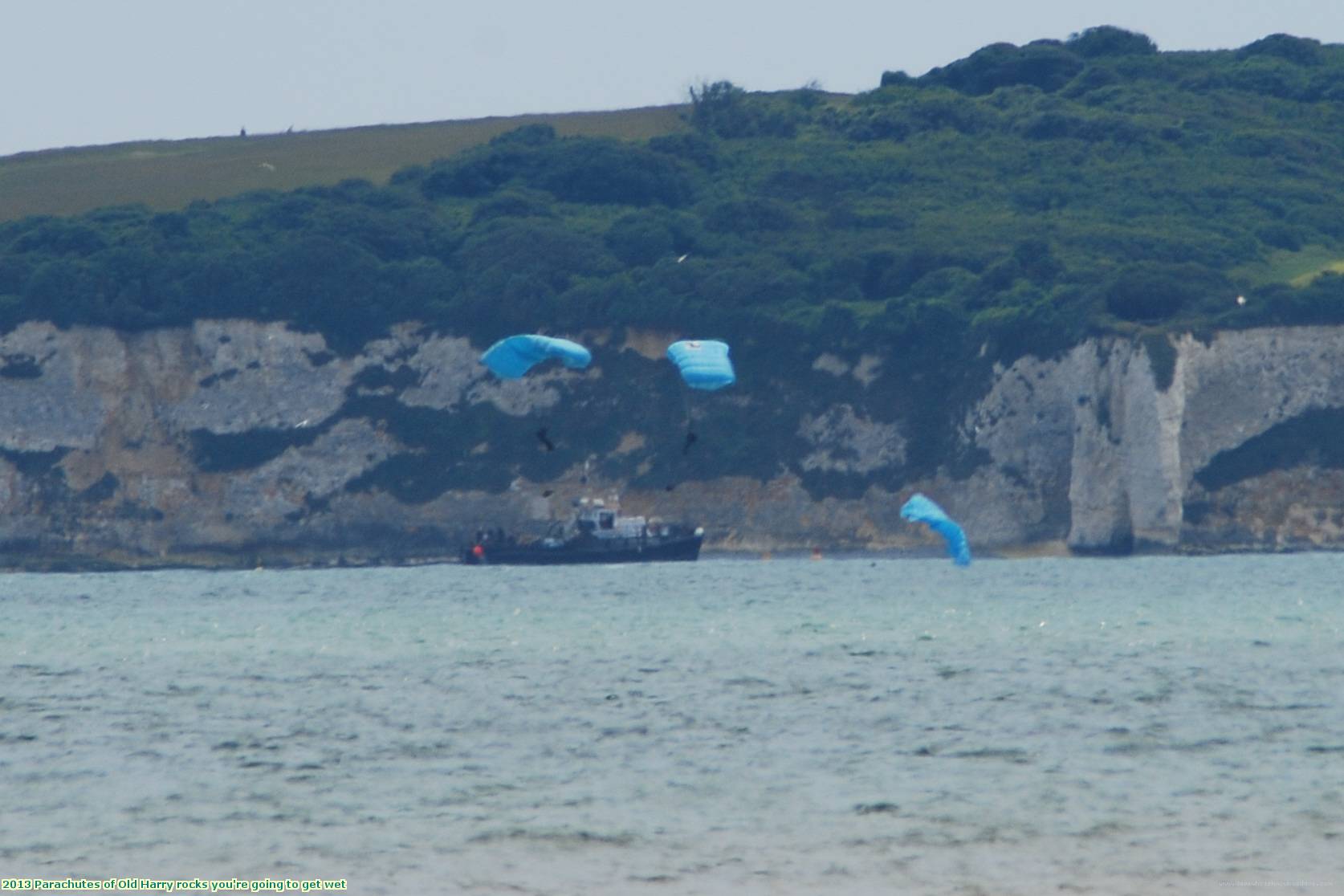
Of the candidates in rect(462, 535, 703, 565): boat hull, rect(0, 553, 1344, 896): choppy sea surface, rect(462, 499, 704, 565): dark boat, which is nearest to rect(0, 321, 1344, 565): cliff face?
rect(462, 499, 704, 565): dark boat

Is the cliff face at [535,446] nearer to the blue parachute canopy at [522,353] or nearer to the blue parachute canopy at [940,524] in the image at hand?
the blue parachute canopy at [940,524]

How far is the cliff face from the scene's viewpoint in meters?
66.6

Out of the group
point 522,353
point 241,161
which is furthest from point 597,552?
point 241,161

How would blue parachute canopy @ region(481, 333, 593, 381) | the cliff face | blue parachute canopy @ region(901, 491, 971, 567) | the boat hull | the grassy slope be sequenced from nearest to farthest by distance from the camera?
blue parachute canopy @ region(481, 333, 593, 381) < blue parachute canopy @ region(901, 491, 971, 567) < the boat hull < the cliff face < the grassy slope

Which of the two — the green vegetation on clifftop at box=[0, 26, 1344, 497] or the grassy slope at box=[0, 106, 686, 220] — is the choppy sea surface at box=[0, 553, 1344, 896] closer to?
the green vegetation on clifftop at box=[0, 26, 1344, 497]

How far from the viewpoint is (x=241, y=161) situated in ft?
327

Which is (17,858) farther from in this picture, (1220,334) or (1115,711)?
(1220,334)

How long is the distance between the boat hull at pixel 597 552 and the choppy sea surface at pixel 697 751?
24.7 meters

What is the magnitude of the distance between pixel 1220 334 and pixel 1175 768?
49.9 meters

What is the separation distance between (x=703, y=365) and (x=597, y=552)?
2821 centimetres

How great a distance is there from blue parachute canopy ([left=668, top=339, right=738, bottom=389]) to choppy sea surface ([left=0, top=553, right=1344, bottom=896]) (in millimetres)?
4100

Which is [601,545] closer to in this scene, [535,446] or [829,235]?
[535,446]

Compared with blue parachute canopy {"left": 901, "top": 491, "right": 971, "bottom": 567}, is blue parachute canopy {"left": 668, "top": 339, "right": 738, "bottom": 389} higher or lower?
higher

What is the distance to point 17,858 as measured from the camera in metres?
15.8
